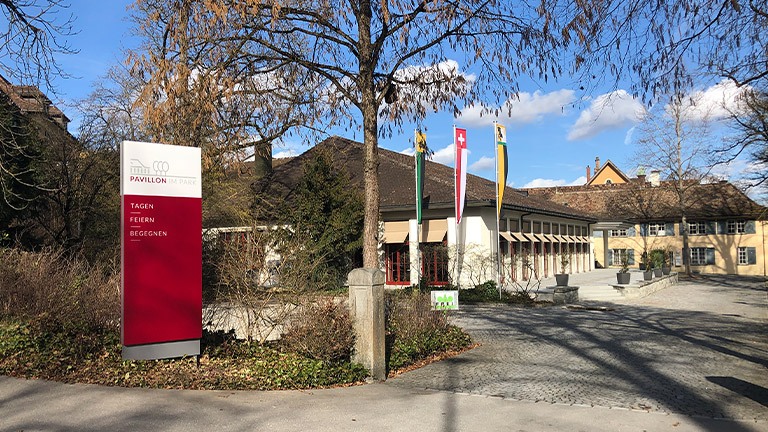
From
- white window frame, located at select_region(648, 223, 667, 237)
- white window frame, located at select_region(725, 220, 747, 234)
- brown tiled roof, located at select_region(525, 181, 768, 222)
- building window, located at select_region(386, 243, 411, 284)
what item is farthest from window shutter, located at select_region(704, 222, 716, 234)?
building window, located at select_region(386, 243, 411, 284)

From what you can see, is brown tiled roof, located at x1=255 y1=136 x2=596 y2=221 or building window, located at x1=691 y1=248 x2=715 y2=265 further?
building window, located at x1=691 y1=248 x2=715 y2=265

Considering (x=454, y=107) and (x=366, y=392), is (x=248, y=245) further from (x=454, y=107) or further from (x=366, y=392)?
(x=454, y=107)

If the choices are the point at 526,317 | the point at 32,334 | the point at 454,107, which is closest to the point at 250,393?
the point at 32,334

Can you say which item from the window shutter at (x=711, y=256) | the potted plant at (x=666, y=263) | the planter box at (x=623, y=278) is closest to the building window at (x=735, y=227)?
the window shutter at (x=711, y=256)

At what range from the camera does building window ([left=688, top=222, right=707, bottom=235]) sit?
45.9 metres

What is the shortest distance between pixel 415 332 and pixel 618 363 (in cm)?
327

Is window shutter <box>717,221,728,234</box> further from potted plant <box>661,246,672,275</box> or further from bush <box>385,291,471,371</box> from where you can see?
bush <box>385,291,471,371</box>

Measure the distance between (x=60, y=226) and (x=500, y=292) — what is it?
46.1ft

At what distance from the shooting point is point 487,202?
2322 centimetres

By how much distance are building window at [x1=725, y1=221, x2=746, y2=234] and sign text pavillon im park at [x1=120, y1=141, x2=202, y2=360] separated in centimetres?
4671

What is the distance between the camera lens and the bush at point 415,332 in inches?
366

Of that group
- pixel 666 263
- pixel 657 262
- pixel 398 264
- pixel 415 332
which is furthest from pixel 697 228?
pixel 415 332

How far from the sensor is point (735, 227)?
44719mm

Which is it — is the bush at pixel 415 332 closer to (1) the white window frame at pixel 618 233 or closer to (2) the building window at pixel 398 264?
(2) the building window at pixel 398 264
